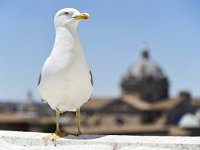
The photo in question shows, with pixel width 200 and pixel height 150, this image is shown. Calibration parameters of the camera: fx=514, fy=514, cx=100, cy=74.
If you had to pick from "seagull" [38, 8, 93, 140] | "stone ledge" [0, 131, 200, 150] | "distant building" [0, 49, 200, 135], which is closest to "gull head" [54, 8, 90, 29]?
"seagull" [38, 8, 93, 140]

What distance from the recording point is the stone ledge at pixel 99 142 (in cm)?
252

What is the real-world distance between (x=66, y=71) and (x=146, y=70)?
45.3 metres

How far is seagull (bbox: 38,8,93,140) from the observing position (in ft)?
9.21

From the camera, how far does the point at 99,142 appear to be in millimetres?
2654

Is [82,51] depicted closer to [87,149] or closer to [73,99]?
[73,99]

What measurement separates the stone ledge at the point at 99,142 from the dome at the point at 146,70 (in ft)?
145

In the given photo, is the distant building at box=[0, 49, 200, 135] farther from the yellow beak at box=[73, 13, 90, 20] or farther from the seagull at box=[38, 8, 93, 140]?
the yellow beak at box=[73, 13, 90, 20]

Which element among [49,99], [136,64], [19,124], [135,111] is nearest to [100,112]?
[135,111]

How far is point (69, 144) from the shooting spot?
272 cm

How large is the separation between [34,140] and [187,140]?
827mm

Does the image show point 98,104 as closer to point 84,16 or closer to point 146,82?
point 146,82

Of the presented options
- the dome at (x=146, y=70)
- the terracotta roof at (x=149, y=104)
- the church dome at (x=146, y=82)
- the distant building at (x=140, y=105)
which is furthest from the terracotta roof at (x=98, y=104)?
the dome at (x=146, y=70)

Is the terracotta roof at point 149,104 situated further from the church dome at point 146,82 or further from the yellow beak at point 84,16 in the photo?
the yellow beak at point 84,16

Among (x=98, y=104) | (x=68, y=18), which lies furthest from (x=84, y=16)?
(x=98, y=104)
